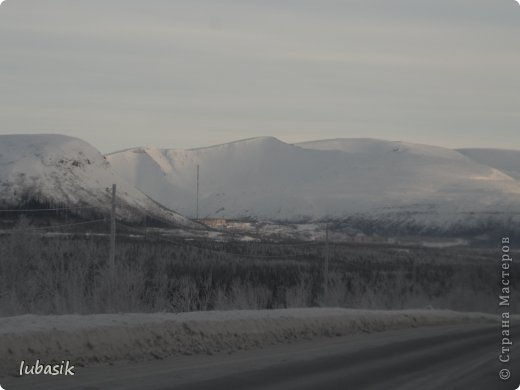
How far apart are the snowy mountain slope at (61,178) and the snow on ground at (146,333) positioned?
250 feet

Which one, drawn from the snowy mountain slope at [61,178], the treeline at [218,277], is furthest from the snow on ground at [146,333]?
the snowy mountain slope at [61,178]

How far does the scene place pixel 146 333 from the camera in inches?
663

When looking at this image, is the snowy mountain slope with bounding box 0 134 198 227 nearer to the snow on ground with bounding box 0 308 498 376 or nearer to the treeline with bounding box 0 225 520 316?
the treeline with bounding box 0 225 520 316

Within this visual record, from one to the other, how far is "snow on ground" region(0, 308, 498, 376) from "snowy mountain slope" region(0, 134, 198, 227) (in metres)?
76.2

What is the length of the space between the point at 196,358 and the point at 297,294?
90.6 feet

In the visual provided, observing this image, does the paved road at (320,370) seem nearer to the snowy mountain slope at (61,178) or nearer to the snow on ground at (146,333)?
the snow on ground at (146,333)

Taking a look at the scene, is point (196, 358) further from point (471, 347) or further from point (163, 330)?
point (471, 347)

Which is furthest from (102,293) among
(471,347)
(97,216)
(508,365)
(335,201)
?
(335,201)

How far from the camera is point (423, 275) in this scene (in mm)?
63719

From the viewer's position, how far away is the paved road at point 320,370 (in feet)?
44.4

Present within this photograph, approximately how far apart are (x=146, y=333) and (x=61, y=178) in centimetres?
8997

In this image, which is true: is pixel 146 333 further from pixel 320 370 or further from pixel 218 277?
pixel 218 277

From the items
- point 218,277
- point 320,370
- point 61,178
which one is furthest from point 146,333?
point 61,178

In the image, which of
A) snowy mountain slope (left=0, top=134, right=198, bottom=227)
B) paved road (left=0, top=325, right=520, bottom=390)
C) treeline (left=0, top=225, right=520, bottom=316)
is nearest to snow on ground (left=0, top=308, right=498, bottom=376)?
paved road (left=0, top=325, right=520, bottom=390)
